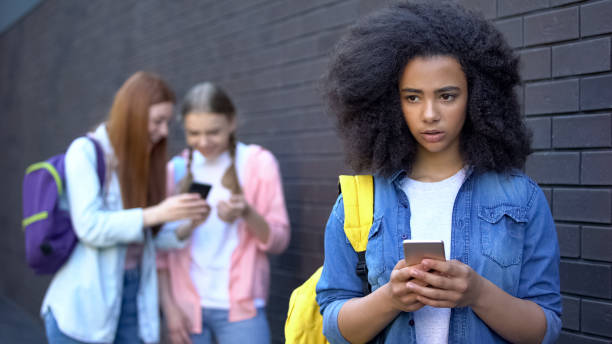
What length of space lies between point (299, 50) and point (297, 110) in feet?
1.46

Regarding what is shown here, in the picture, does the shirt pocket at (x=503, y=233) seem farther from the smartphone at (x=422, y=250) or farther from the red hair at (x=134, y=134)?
the red hair at (x=134, y=134)

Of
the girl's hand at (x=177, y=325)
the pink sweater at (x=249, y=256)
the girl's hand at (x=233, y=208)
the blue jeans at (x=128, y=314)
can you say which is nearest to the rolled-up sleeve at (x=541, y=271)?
the girl's hand at (x=233, y=208)

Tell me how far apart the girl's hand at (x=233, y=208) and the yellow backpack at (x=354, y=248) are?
113 centimetres

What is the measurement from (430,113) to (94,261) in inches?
88.2

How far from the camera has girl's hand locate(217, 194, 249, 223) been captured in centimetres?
341

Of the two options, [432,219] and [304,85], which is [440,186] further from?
[304,85]

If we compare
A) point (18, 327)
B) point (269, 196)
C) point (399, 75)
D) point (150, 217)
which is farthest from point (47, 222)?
point (18, 327)

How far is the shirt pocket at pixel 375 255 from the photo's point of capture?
2.01 m

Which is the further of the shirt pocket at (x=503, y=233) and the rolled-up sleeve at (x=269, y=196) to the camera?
the rolled-up sleeve at (x=269, y=196)

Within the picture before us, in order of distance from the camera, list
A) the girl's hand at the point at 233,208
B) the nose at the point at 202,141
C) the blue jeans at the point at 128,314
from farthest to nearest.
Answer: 1. the nose at the point at 202,141
2. the blue jeans at the point at 128,314
3. the girl's hand at the point at 233,208

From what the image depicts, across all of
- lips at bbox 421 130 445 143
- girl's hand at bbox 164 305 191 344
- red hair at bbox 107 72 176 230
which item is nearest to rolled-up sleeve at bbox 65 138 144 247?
red hair at bbox 107 72 176 230

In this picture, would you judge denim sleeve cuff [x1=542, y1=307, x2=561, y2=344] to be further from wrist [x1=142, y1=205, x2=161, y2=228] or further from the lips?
wrist [x1=142, y1=205, x2=161, y2=228]

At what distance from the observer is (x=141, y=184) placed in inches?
143

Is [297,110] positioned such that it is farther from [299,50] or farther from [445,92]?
[445,92]
